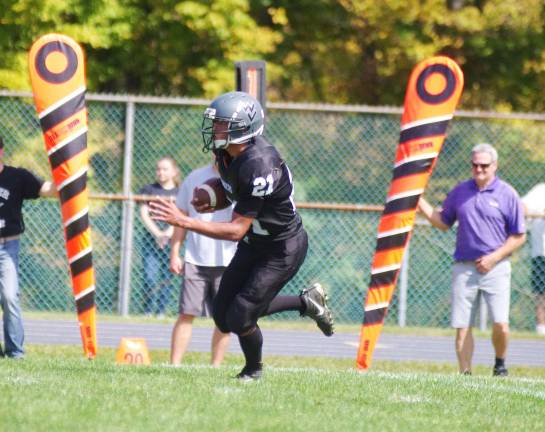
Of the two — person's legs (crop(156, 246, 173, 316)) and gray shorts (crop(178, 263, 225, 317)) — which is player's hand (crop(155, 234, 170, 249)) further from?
gray shorts (crop(178, 263, 225, 317))

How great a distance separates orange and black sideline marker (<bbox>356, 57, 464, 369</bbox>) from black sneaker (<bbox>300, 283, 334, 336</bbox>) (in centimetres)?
185

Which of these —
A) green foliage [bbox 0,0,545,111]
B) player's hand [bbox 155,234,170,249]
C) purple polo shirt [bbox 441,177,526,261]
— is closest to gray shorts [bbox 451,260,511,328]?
purple polo shirt [bbox 441,177,526,261]

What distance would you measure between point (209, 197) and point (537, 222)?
26.6 feet

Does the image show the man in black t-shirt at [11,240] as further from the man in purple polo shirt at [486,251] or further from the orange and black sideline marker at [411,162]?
the man in purple polo shirt at [486,251]

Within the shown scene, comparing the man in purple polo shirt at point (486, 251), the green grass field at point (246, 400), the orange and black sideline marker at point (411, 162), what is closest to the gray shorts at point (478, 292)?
the man in purple polo shirt at point (486, 251)

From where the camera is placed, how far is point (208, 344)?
13289 mm

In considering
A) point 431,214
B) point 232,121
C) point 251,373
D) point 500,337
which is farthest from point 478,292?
point 232,121

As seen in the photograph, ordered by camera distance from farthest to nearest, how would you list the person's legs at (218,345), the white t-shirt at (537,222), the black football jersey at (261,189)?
the white t-shirt at (537,222) → the person's legs at (218,345) → the black football jersey at (261,189)

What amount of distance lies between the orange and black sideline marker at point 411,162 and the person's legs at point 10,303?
119 inches

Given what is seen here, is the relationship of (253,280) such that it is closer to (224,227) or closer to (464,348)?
(224,227)

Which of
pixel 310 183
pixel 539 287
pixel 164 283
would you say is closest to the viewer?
pixel 164 283

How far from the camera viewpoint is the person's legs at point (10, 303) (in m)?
10.5

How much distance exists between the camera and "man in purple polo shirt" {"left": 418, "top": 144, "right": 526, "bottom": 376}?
10.6m

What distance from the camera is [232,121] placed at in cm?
757
